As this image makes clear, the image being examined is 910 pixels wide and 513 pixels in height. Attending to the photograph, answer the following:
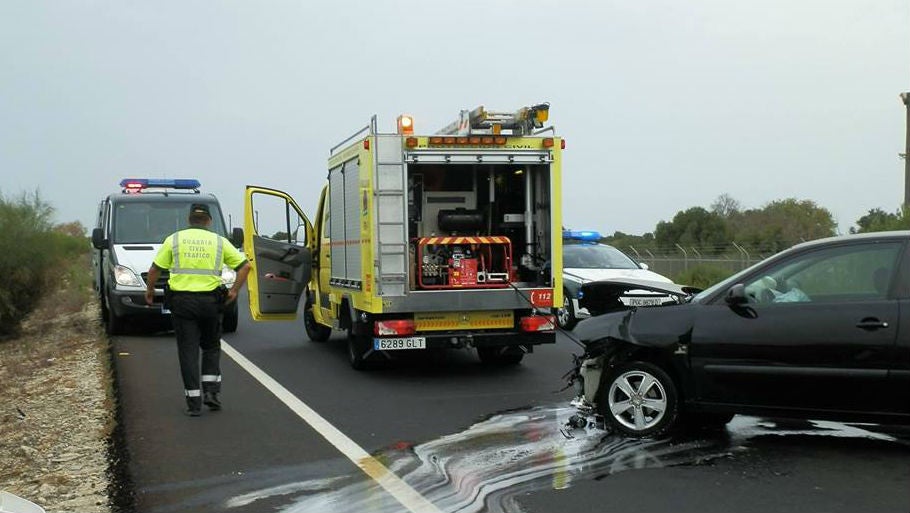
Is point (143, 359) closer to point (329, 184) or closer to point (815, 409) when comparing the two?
point (329, 184)

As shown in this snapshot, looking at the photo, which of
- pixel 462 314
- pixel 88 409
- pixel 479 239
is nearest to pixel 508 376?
pixel 462 314

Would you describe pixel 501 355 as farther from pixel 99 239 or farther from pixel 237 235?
pixel 99 239

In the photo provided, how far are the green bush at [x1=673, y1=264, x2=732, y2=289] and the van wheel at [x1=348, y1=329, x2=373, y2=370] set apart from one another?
14.7 metres

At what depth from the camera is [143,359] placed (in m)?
12.0

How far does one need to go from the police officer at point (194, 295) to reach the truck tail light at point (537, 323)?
328 cm

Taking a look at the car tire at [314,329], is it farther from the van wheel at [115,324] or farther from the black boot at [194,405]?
the black boot at [194,405]

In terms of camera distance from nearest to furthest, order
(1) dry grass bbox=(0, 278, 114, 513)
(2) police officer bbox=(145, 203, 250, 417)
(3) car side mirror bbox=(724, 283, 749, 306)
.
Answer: (1) dry grass bbox=(0, 278, 114, 513)
(3) car side mirror bbox=(724, 283, 749, 306)
(2) police officer bbox=(145, 203, 250, 417)

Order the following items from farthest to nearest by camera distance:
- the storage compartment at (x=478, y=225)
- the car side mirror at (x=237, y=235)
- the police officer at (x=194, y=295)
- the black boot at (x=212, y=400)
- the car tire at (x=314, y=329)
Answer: the car side mirror at (x=237, y=235) → the car tire at (x=314, y=329) → the storage compartment at (x=478, y=225) → the black boot at (x=212, y=400) → the police officer at (x=194, y=295)

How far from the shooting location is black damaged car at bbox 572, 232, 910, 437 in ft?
19.8

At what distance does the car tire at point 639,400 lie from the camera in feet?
22.3

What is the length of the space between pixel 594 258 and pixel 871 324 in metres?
10.2

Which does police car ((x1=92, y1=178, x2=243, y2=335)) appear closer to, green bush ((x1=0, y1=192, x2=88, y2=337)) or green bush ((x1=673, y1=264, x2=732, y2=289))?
green bush ((x1=0, y1=192, x2=88, y2=337))

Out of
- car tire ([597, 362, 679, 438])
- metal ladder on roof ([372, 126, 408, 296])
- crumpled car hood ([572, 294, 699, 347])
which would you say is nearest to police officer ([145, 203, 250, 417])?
metal ladder on roof ([372, 126, 408, 296])

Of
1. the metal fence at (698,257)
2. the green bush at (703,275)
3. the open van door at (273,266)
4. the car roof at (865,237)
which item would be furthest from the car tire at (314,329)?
the green bush at (703,275)
